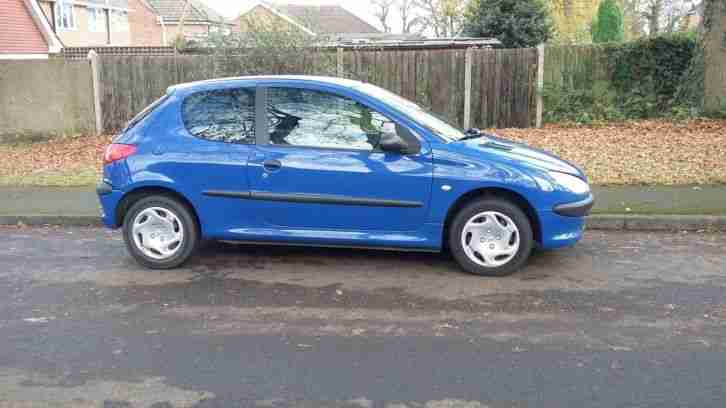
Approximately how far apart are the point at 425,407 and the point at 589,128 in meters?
11.4

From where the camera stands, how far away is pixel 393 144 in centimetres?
584

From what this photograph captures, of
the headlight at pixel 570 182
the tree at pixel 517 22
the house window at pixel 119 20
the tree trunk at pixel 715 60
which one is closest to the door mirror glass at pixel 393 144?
the headlight at pixel 570 182

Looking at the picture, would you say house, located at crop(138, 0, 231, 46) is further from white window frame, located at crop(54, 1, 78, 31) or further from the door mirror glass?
the door mirror glass

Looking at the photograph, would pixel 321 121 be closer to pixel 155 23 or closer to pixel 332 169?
pixel 332 169

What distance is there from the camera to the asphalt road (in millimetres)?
3881

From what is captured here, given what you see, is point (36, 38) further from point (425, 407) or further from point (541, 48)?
point (425, 407)

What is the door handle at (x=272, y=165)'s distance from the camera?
19.8ft

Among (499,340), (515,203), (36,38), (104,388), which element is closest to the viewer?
(104,388)

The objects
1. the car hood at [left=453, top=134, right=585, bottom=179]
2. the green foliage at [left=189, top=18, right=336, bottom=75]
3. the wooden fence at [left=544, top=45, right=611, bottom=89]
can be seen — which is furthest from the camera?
the wooden fence at [left=544, top=45, right=611, bottom=89]

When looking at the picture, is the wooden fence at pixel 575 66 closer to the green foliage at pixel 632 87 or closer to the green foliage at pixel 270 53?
the green foliage at pixel 632 87

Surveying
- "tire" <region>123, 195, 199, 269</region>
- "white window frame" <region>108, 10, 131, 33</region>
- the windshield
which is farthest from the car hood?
"white window frame" <region>108, 10, 131, 33</region>

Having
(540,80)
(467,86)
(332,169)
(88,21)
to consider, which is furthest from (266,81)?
(88,21)

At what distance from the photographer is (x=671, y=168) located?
32.7 ft

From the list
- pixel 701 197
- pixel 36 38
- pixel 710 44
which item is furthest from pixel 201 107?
pixel 36 38
